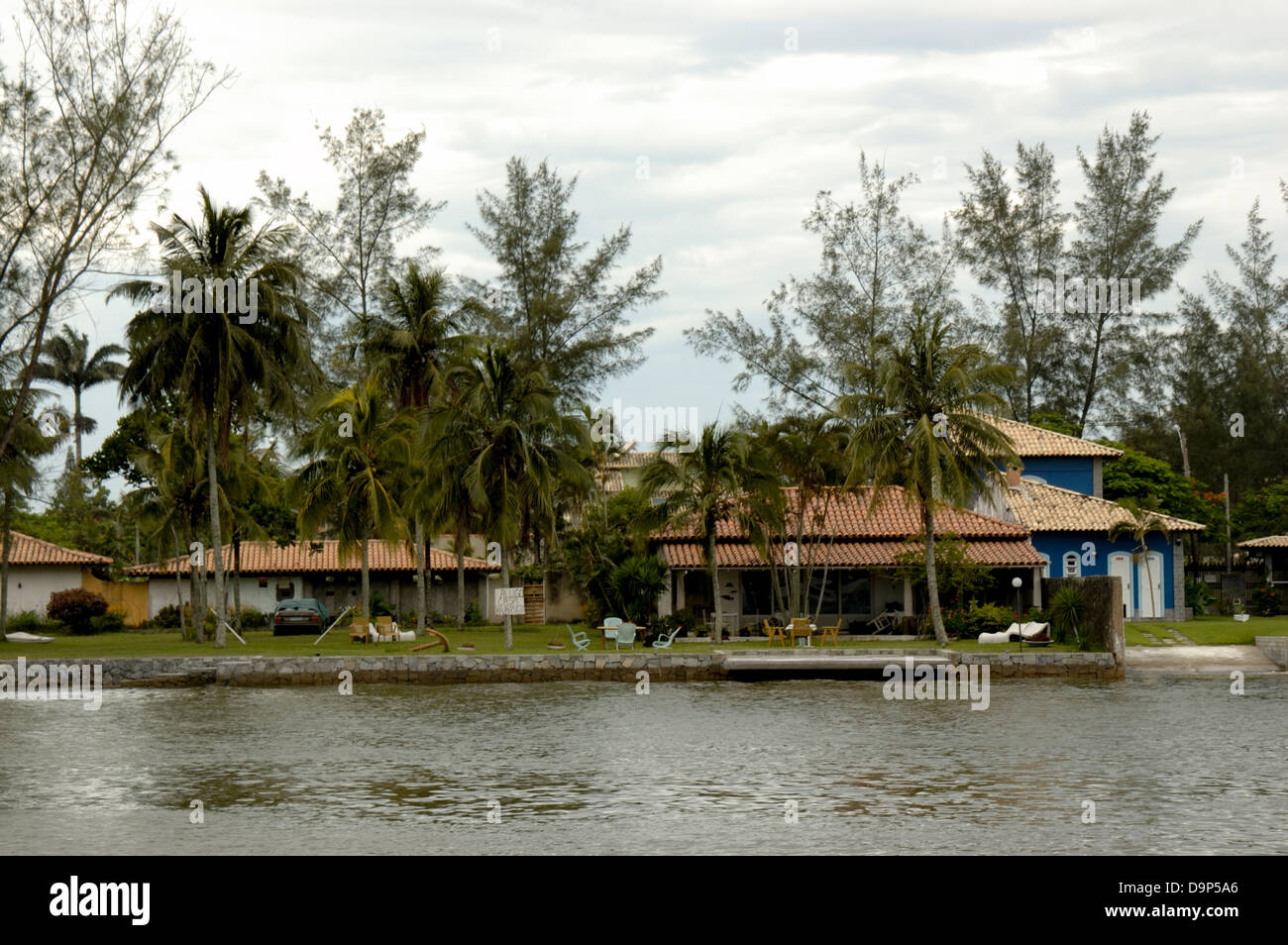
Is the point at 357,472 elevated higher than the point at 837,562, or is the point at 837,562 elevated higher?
the point at 357,472

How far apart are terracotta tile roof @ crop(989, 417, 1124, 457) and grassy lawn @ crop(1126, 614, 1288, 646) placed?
814 cm

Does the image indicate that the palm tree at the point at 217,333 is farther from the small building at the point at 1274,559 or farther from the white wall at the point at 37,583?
the small building at the point at 1274,559

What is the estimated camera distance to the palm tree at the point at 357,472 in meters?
41.8

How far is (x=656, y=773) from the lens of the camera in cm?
1919

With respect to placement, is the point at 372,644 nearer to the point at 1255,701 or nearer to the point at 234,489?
the point at 234,489

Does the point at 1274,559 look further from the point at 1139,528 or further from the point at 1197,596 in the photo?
the point at 1139,528

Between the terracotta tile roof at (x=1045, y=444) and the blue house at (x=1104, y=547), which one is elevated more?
the terracotta tile roof at (x=1045, y=444)

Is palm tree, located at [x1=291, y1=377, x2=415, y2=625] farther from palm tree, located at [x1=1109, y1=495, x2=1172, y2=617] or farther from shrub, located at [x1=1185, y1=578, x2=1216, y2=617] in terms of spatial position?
shrub, located at [x1=1185, y1=578, x2=1216, y2=617]

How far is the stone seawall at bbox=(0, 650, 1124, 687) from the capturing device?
33625mm

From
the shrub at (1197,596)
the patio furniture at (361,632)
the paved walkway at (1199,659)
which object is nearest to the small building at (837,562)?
the shrub at (1197,596)

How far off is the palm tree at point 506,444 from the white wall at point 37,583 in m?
26.2

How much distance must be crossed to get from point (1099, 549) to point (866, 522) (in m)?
7.85

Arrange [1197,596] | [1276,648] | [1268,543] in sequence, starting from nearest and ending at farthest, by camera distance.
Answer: [1276,648] < [1197,596] < [1268,543]

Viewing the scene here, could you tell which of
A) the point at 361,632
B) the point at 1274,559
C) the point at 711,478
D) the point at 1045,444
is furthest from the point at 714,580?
the point at 1274,559
